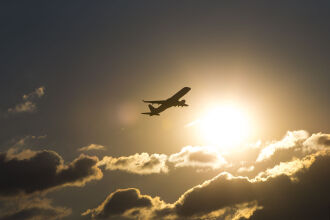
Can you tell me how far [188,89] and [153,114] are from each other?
22.4 metres

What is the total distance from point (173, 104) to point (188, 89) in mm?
12675

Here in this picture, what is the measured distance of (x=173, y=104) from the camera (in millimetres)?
161250

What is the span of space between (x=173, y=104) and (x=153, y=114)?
1264cm

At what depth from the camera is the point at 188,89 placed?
167m

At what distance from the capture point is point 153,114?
167m
